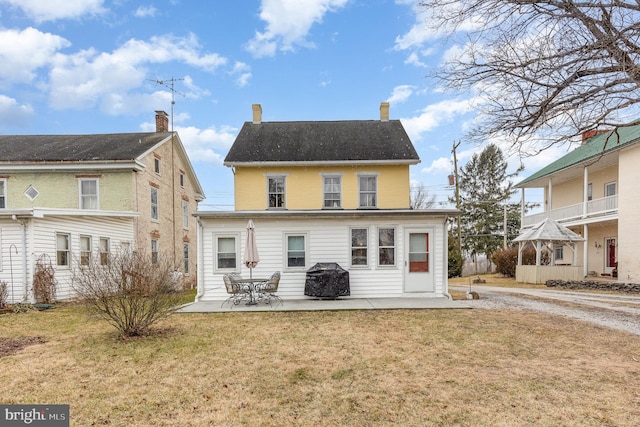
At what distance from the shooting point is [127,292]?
6875 millimetres

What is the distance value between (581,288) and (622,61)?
1356cm


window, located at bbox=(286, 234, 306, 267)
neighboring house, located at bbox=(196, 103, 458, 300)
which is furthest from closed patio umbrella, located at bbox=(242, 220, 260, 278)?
window, located at bbox=(286, 234, 306, 267)

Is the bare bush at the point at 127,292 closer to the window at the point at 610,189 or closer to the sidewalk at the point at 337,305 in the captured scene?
the sidewalk at the point at 337,305

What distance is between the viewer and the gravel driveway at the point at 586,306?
8852mm

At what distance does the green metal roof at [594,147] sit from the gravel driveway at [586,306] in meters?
7.88

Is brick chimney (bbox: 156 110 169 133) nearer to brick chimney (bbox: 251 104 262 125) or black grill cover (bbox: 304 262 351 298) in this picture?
brick chimney (bbox: 251 104 262 125)

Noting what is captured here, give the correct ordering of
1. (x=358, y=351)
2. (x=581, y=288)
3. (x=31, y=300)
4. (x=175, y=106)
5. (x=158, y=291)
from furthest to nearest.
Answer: (x=175, y=106) → (x=581, y=288) → (x=31, y=300) → (x=158, y=291) → (x=358, y=351)

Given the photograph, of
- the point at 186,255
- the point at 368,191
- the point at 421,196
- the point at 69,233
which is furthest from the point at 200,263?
the point at 421,196

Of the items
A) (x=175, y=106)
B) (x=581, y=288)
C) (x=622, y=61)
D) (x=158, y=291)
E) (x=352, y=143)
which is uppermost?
(x=175, y=106)

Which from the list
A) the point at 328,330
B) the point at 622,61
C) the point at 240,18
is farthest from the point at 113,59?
the point at 622,61

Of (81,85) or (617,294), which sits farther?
(81,85)

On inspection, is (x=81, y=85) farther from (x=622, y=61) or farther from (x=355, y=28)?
(x=622, y=61)

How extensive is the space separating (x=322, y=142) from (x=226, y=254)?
9.27 m

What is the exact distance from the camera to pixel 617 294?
48.1 feet
